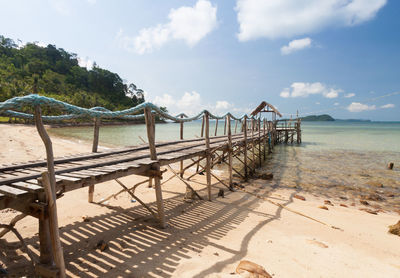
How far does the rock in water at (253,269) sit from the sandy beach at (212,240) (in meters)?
0.13

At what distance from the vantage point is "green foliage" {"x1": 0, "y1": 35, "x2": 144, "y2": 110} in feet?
220

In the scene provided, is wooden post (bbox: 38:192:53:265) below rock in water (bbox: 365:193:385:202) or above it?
above

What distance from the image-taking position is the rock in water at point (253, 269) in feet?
10.7

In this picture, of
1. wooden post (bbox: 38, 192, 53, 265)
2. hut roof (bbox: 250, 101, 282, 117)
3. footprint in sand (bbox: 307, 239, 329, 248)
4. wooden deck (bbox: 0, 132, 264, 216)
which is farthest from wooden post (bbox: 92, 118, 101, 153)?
hut roof (bbox: 250, 101, 282, 117)

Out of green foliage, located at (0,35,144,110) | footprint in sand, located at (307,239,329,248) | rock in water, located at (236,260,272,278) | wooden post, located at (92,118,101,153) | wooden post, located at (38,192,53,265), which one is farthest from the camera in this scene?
green foliage, located at (0,35,144,110)

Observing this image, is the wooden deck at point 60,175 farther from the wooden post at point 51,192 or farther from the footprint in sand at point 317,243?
the footprint in sand at point 317,243

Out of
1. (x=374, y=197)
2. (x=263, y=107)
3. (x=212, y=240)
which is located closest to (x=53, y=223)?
(x=212, y=240)

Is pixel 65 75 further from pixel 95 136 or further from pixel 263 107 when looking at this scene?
pixel 95 136

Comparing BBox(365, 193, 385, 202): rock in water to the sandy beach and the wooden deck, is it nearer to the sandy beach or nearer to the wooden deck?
the sandy beach

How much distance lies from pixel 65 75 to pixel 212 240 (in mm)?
100763

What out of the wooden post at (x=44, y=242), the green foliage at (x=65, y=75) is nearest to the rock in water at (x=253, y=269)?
the wooden post at (x=44, y=242)

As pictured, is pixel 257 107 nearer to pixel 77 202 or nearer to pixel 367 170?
pixel 367 170

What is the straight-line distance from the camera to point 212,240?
174 inches

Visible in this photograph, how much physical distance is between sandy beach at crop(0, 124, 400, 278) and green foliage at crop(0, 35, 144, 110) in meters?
61.7
